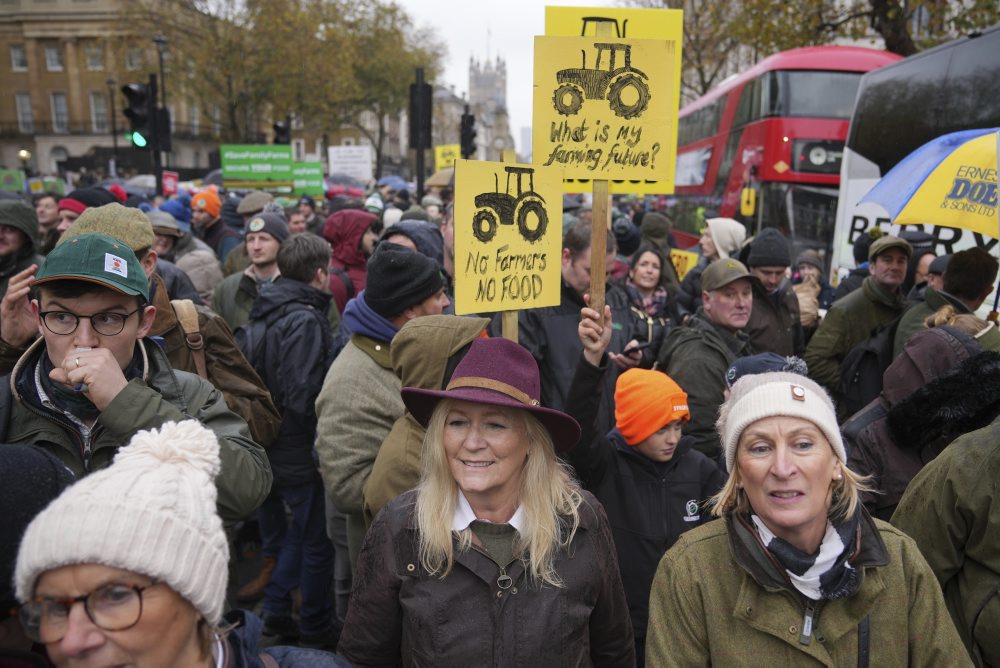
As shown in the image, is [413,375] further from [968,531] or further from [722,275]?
[722,275]

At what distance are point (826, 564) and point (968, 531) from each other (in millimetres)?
735

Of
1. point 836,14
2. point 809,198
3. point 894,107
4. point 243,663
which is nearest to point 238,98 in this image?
point 836,14

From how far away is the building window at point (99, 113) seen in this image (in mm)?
63531

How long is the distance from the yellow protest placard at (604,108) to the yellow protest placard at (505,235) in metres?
0.20

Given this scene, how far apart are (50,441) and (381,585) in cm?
101

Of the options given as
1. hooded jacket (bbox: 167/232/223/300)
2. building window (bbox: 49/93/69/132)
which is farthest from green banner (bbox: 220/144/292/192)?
building window (bbox: 49/93/69/132)

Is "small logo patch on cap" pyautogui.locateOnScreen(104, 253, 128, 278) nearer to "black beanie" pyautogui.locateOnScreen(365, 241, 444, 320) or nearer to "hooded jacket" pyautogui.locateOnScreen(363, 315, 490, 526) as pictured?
"hooded jacket" pyautogui.locateOnScreen(363, 315, 490, 526)

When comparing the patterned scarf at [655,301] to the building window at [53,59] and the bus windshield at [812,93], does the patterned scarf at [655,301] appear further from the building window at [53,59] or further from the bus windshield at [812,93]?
the building window at [53,59]

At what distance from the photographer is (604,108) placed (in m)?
3.11

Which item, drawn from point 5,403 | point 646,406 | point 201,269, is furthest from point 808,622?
point 201,269

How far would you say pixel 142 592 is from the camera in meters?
1.44

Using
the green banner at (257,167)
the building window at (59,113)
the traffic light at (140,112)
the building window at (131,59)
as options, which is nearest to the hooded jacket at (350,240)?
the traffic light at (140,112)

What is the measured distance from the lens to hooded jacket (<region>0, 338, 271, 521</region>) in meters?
2.10

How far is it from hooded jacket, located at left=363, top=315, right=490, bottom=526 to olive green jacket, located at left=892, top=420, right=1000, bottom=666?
5.26 feet
